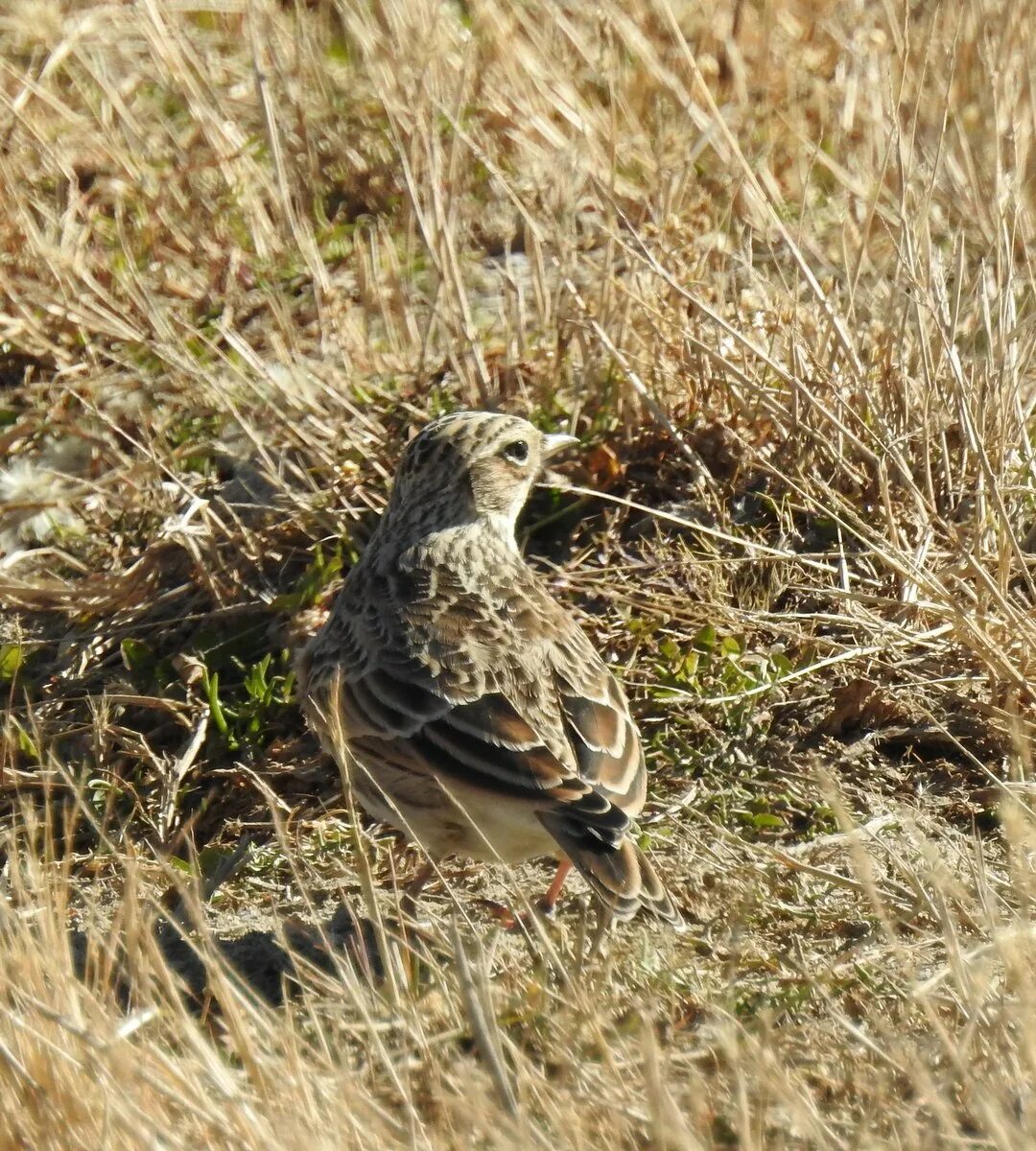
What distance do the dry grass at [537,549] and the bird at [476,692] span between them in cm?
28

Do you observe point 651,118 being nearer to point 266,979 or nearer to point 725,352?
point 725,352

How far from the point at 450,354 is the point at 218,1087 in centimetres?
385

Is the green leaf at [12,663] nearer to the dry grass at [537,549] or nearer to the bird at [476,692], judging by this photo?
the dry grass at [537,549]

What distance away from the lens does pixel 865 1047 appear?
3994mm

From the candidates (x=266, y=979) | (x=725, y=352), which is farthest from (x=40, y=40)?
(x=266, y=979)

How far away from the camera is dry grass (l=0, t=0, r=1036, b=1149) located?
3.81m

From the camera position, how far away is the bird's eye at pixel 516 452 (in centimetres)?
589

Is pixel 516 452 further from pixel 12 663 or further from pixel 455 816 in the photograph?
pixel 12 663

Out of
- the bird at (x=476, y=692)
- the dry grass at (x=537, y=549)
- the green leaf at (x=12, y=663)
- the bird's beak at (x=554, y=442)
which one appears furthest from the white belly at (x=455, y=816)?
the green leaf at (x=12, y=663)

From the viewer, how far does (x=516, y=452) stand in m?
5.93

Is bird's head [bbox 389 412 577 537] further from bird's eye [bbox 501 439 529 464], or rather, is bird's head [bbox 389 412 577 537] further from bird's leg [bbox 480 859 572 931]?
bird's leg [bbox 480 859 572 931]

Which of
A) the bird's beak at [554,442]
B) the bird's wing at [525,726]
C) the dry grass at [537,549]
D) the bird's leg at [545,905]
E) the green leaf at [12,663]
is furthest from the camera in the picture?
the green leaf at [12,663]

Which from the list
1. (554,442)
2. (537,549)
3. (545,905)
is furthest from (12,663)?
(545,905)

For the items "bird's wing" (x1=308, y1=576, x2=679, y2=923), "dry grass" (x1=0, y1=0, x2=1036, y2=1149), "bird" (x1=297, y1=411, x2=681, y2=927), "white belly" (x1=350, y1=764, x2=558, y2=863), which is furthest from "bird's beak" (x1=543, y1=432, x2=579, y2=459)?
"white belly" (x1=350, y1=764, x2=558, y2=863)
